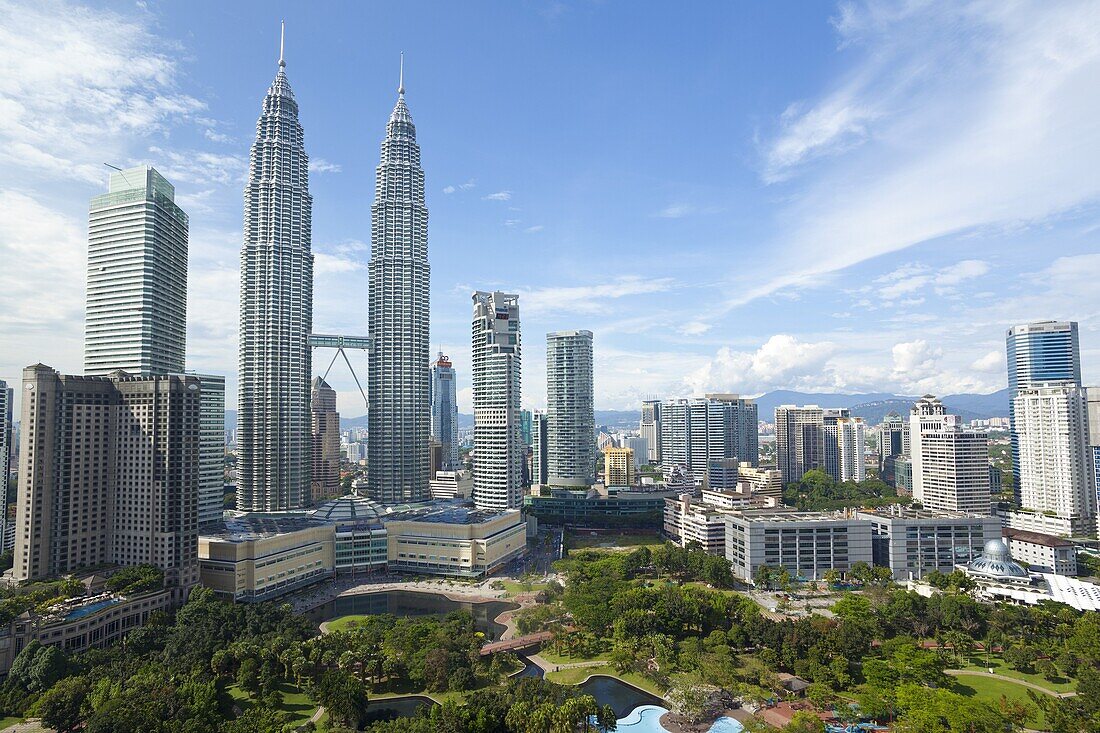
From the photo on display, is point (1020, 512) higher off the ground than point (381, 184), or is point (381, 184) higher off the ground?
point (381, 184)

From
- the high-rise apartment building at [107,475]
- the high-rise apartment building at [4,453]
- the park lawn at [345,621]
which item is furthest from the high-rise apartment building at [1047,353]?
the high-rise apartment building at [4,453]

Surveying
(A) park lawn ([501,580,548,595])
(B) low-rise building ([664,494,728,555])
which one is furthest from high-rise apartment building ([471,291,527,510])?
(B) low-rise building ([664,494,728,555])

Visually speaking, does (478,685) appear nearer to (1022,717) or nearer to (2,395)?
(1022,717)

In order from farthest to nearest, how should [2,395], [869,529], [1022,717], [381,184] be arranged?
1. [381,184]
2. [2,395]
3. [869,529]
4. [1022,717]

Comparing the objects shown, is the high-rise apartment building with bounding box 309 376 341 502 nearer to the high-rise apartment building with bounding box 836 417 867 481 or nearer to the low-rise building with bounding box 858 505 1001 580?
the low-rise building with bounding box 858 505 1001 580

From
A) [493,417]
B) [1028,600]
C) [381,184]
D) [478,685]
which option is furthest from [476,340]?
[1028,600]
